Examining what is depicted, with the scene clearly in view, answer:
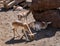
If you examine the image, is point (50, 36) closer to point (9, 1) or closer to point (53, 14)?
point (53, 14)

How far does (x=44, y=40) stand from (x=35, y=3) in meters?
1.44

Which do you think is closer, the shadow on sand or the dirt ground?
the dirt ground

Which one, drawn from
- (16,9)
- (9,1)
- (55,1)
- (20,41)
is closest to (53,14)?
(55,1)

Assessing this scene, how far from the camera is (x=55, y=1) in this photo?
291 inches

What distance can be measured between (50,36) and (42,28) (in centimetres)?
72

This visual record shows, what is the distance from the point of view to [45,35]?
23.2 feet

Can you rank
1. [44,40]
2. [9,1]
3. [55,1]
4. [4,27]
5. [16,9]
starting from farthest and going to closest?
[9,1] → [16,9] → [4,27] → [55,1] → [44,40]

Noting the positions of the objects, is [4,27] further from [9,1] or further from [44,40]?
[9,1]

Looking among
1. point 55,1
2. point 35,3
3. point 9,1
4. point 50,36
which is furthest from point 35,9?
point 9,1

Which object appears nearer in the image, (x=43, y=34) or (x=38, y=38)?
(x=38, y=38)

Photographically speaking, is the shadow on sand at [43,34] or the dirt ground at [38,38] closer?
the dirt ground at [38,38]

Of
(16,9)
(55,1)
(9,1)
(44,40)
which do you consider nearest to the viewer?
(44,40)

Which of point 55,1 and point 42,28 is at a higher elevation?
point 55,1

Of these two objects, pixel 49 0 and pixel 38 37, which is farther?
pixel 49 0
